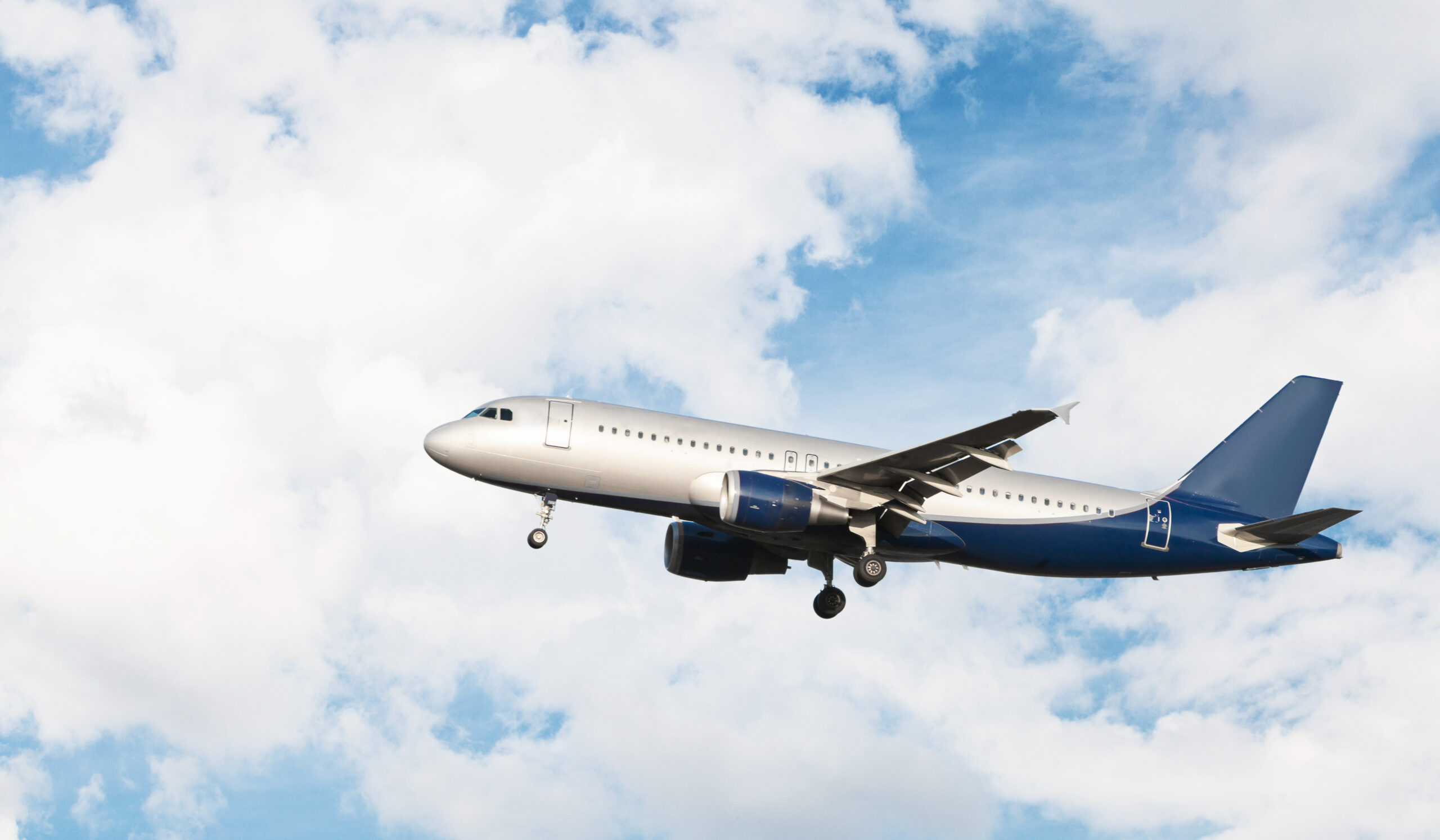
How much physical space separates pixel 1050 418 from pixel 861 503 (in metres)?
6.39

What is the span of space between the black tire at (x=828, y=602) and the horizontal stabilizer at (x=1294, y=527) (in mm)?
12012

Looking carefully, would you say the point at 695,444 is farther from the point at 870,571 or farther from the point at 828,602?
the point at 828,602

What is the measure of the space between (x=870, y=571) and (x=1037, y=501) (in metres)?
5.52

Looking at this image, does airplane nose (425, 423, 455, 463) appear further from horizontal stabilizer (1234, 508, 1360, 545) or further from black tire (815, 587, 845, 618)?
horizontal stabilizer (1234, 508, 1360, 545)

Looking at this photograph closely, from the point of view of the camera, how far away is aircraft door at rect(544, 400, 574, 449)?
32.1 m

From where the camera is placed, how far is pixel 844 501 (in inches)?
1270

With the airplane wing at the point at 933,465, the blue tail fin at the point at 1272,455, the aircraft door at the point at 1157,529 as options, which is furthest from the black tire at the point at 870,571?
the blue tail fin at the point at 1272,455

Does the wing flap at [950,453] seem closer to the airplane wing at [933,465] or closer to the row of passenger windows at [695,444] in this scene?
the airplane wing at [933,465]

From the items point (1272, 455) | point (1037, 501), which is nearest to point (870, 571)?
point (1037, 501)

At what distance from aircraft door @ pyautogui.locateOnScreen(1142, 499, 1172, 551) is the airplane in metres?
0.04

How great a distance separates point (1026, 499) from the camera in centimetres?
3506

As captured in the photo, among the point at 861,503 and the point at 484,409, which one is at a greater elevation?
the point at 484,409

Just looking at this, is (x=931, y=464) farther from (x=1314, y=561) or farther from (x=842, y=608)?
(x=1314, y=561)

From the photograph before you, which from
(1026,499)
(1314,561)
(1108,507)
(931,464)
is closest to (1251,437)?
(1314,561)
